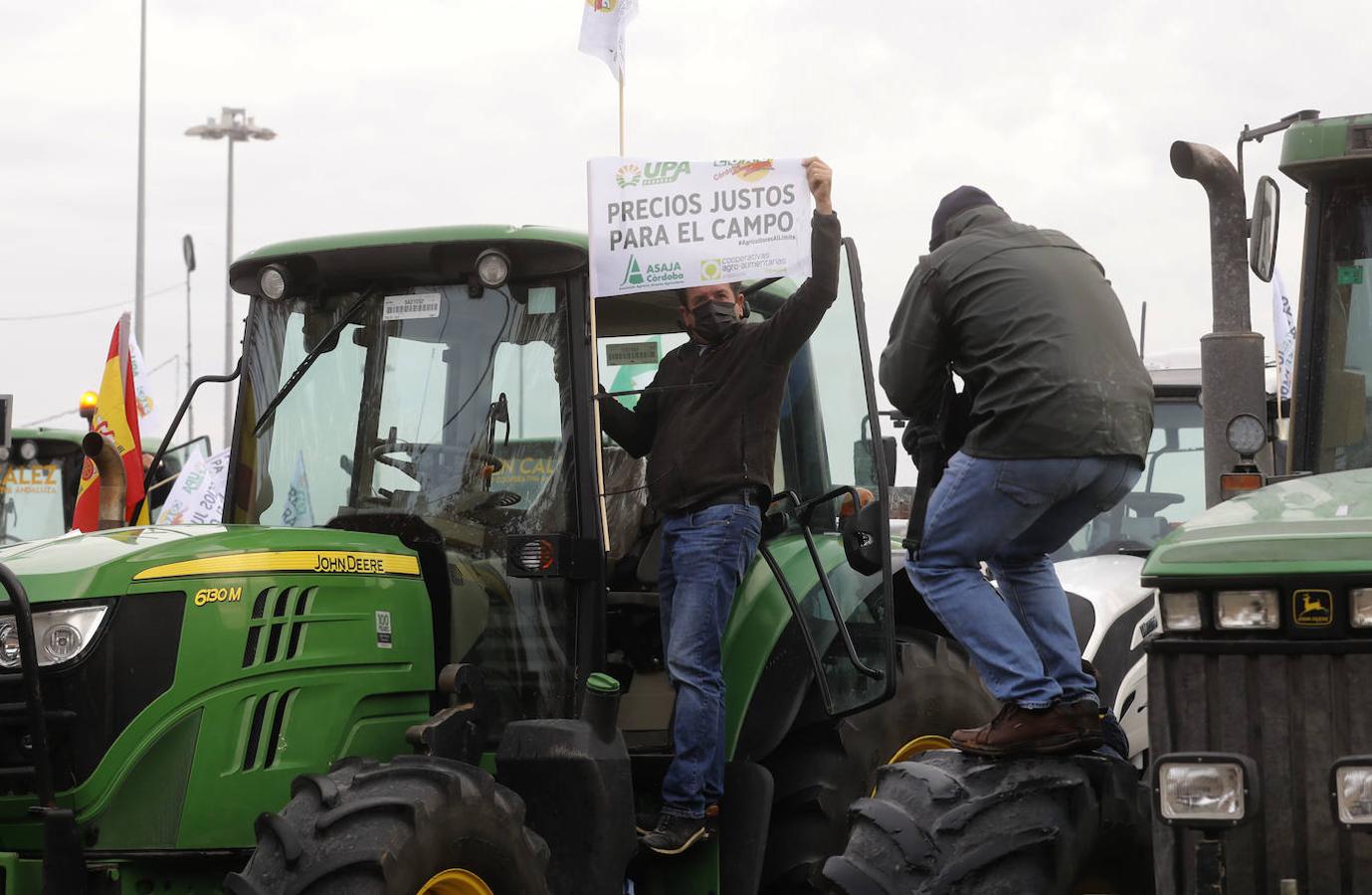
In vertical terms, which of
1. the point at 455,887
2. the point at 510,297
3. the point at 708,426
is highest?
the point at 510,297

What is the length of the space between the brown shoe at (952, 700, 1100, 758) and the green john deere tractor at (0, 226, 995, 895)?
36.8 inches

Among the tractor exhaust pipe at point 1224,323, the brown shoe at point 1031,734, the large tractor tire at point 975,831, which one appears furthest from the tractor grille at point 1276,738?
the tractor exhaust pipe at point 1224,323

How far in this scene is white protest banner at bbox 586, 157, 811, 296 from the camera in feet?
19.2

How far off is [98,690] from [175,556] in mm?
420

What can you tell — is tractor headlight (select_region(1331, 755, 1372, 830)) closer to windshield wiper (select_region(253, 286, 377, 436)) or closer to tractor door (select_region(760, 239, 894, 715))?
tractor door (select_region(760, 239, 894, 715))

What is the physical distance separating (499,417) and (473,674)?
820 millimetres

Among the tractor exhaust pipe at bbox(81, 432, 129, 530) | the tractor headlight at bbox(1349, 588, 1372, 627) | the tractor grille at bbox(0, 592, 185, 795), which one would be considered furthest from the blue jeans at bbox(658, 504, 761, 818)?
the tractor exhaust pipe at bbox(81, 432, 129, 530)

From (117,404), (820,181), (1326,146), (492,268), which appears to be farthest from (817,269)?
(117,404)

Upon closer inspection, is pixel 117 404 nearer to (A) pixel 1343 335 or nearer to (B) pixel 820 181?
(B) pixel 820 181

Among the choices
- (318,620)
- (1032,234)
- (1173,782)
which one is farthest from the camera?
(318,620)

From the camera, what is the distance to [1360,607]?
155 inches

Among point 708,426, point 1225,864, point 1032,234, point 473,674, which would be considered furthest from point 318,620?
point 1225,864

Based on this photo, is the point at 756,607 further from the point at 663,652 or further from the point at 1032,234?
the point at 1032,234

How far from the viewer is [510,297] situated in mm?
6012
